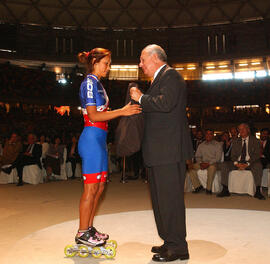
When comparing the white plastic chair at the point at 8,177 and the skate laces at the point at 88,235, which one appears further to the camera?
the white plastic chair at the point at 8,177

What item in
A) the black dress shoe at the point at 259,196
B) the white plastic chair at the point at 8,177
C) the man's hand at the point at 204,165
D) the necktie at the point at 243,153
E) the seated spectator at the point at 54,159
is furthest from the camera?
the seated spectator at the point at 54,159

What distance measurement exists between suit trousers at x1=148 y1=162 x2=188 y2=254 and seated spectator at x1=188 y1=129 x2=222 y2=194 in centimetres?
461

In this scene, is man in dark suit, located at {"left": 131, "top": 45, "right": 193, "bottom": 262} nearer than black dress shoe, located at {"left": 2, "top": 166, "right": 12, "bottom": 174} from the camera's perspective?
Yes

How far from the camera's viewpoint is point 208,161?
296 inches

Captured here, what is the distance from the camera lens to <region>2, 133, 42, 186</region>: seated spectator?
28.7ft

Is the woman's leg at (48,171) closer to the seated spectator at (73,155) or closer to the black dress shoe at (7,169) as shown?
the seated spectator at (73,155)

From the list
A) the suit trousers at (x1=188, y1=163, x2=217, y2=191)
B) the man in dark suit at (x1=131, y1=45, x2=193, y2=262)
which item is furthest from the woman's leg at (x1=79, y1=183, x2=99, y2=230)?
the suit trousers at (x1=188, y1=163, x2=217, y2=191)

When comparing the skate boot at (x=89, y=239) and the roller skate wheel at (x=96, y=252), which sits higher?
the skate boot at (x=89, y=239)

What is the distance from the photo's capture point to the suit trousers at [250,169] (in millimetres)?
6750

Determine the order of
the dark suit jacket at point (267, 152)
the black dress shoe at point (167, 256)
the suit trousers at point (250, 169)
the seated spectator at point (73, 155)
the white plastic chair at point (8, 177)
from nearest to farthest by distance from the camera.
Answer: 1. the black dress shoe at point (167, 256)
2. the suit trousers at point (250, 169)
3. the dark suit jacket at point (267, 152)
4. the white plastic chair at point (8, 177)
5. the seated spectator at point (73, 155)

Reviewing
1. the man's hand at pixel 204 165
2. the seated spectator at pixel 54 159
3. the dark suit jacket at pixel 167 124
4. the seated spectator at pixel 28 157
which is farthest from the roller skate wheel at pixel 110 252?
the seated spectator at pixel 54 159

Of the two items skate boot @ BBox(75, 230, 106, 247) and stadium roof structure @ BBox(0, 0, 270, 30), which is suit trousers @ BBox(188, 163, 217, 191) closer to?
skate boot @ BBox(75, 230, 106, 247)

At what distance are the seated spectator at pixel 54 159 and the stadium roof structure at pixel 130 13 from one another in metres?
17.5

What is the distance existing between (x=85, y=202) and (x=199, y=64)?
2291cm
